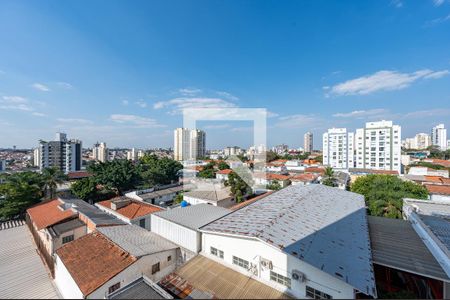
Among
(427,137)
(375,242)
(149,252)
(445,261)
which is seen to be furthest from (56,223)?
(427,137)

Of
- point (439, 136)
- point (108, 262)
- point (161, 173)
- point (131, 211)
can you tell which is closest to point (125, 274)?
point (108, 262)

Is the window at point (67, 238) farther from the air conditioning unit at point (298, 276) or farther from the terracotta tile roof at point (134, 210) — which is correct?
the air conditioning unit at point (298, 276)

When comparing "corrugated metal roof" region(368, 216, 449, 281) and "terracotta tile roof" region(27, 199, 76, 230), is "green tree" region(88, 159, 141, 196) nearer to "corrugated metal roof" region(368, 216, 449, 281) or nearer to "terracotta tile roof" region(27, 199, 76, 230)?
"terracotta tile roof" region(27, 199, 76, 230)

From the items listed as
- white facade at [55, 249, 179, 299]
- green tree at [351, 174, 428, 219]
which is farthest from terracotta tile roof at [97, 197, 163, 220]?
green tree at [351, 174, 428, 219]

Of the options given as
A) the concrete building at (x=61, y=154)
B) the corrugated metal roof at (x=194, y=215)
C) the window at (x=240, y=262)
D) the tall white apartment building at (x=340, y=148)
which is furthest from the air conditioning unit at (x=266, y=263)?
the concrete building at (x=61, y=154)

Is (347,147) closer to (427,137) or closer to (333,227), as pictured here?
(333,227)

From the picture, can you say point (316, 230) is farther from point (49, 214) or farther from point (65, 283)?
point (49, 214)
